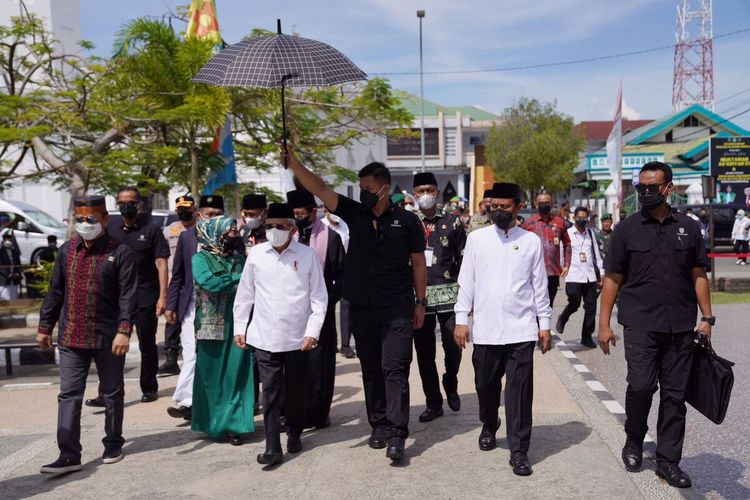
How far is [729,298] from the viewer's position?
52.0 feet

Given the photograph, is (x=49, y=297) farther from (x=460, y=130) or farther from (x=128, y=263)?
A: (x=460, y=130)

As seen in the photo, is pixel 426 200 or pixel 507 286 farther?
pixel 426 200

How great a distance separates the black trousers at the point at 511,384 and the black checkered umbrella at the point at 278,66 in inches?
89.2

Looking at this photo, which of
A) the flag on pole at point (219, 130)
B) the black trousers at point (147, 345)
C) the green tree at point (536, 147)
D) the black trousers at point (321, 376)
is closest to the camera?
the black trousers at point (321, 376)

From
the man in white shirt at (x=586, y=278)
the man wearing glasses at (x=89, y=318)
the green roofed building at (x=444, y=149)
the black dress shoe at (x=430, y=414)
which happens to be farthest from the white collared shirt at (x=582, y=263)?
the green roofed building at (x=444, y=149)

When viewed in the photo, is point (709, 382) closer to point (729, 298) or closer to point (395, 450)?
point (395, 450)

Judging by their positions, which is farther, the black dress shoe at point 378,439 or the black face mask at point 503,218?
the black dress shoe at point 378,439

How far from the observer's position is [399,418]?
5609mm

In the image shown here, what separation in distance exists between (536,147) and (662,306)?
1719 inches

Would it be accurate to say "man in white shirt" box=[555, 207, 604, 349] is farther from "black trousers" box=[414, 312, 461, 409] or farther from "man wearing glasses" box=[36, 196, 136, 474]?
"man wearing glasses" box=[36, 196, 136, 474]

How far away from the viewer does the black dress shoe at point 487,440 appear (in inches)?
229

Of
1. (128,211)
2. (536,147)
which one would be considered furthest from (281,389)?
(536,147)

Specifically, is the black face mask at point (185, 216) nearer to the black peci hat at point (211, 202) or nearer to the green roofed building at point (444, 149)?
the black peci hat at point (211, 202)

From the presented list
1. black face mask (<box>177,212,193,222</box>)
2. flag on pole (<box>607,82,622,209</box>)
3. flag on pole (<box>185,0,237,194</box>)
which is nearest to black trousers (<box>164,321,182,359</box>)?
black face mask (<box>177,212,193,222</box>)
